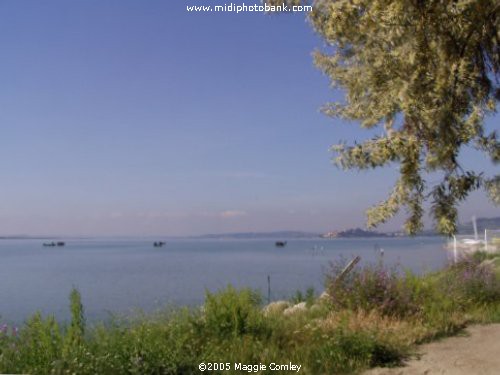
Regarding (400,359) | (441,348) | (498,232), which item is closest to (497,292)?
(441,348)

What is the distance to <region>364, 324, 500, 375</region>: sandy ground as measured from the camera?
8.11m

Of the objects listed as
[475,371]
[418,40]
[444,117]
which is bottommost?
[475,371]

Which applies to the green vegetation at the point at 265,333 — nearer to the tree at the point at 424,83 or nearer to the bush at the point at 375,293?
the bush at the point at 375,293

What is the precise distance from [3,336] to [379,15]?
264 inches

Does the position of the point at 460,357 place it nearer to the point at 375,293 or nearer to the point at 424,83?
the point at 375,293

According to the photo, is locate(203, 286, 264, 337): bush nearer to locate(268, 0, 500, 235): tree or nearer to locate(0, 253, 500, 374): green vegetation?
locate(0, 253, 500, 374): green vegetation

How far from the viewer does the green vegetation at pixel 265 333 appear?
7.48 m

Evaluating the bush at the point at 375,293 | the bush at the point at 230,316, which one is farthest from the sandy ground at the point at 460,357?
the bush at the point at 230,316

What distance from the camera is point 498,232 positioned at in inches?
1531

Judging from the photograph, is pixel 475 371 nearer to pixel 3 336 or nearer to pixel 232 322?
pixel 232 322

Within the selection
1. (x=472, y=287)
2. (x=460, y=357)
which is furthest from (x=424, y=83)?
(x=472, y=287)

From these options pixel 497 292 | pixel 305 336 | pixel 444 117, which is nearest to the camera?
pixel 444 117

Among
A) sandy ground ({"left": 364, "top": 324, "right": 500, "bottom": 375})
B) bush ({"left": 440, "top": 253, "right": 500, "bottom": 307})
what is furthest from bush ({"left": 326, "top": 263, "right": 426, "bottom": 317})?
bush ({"left": 440, "top": 253, "right": 500, "bottom": 307})

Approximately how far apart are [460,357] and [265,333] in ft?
10.0
